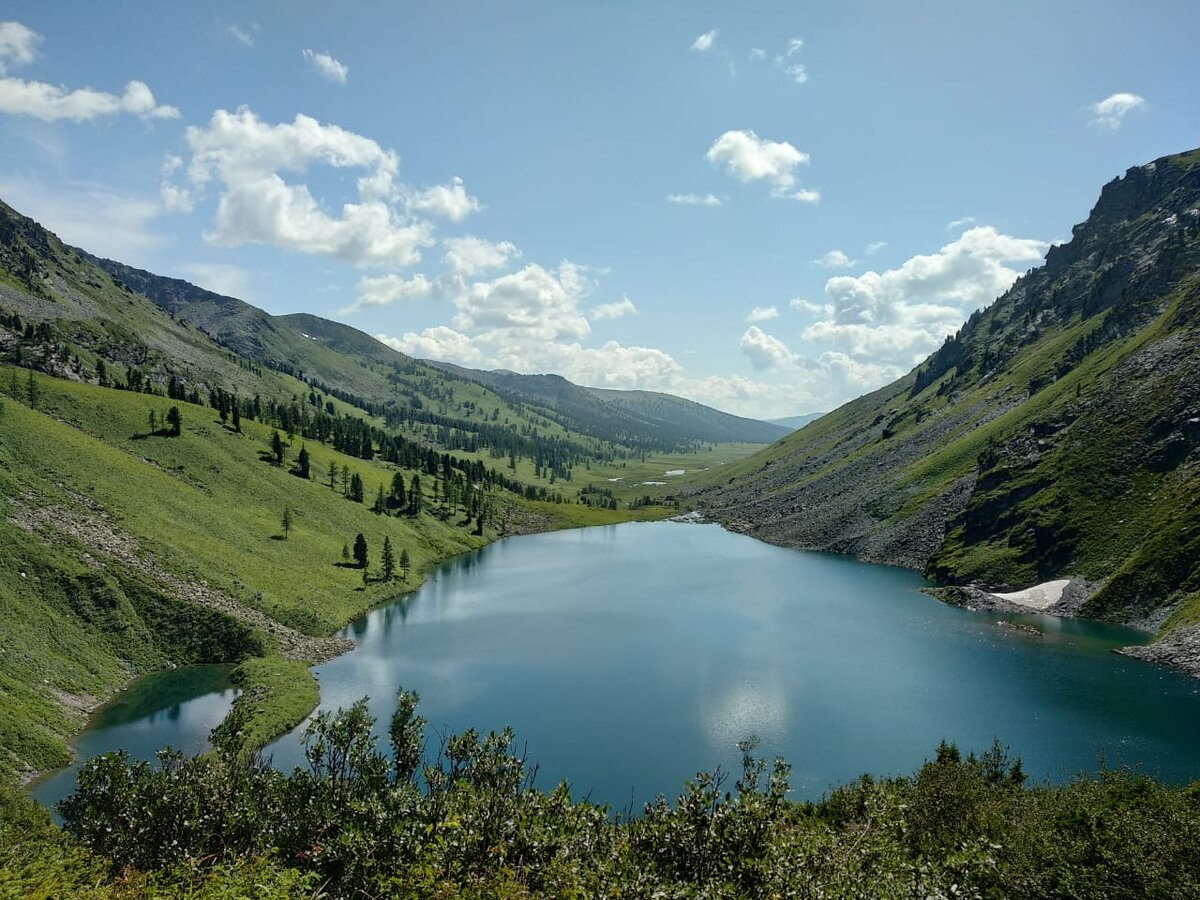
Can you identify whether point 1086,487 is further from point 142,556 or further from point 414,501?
point 142,556

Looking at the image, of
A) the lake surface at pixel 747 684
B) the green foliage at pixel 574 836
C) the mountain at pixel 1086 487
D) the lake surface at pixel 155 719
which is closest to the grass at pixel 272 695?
the lake surface at pixel 747 684

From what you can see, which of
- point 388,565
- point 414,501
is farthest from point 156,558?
point 414,501

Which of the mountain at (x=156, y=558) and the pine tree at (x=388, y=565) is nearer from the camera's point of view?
the mountain at (x=156, y=558)

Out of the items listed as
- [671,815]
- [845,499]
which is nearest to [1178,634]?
[671,815]

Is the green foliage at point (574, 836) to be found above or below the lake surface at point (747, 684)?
above

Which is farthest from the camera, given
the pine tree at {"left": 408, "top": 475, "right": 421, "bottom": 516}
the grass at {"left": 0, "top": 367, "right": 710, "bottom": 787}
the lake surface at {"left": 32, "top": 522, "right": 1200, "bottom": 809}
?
the pine tree at {"left": 408, "top": 475, "right": 421, "bottom": 516}

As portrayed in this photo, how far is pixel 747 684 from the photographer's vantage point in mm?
79125

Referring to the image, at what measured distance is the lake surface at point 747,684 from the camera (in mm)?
60750

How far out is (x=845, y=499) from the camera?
648ft

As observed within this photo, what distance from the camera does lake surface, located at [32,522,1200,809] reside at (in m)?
60.8

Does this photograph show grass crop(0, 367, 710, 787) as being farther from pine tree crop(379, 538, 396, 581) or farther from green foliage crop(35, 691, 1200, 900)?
green foliage crop(35, 691, 1200, 900)

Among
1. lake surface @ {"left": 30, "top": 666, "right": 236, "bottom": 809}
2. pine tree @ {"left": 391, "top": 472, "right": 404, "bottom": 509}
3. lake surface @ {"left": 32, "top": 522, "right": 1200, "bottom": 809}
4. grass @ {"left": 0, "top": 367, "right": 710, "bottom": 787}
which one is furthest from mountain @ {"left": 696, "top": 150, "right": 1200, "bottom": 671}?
lake surface @ {"left": 30, "top": 666, "right": 236, "bottom": 809}

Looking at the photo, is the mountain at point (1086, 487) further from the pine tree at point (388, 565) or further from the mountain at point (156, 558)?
the mountain at point (156, 558)

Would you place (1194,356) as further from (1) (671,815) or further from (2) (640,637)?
(1) (671,815)
